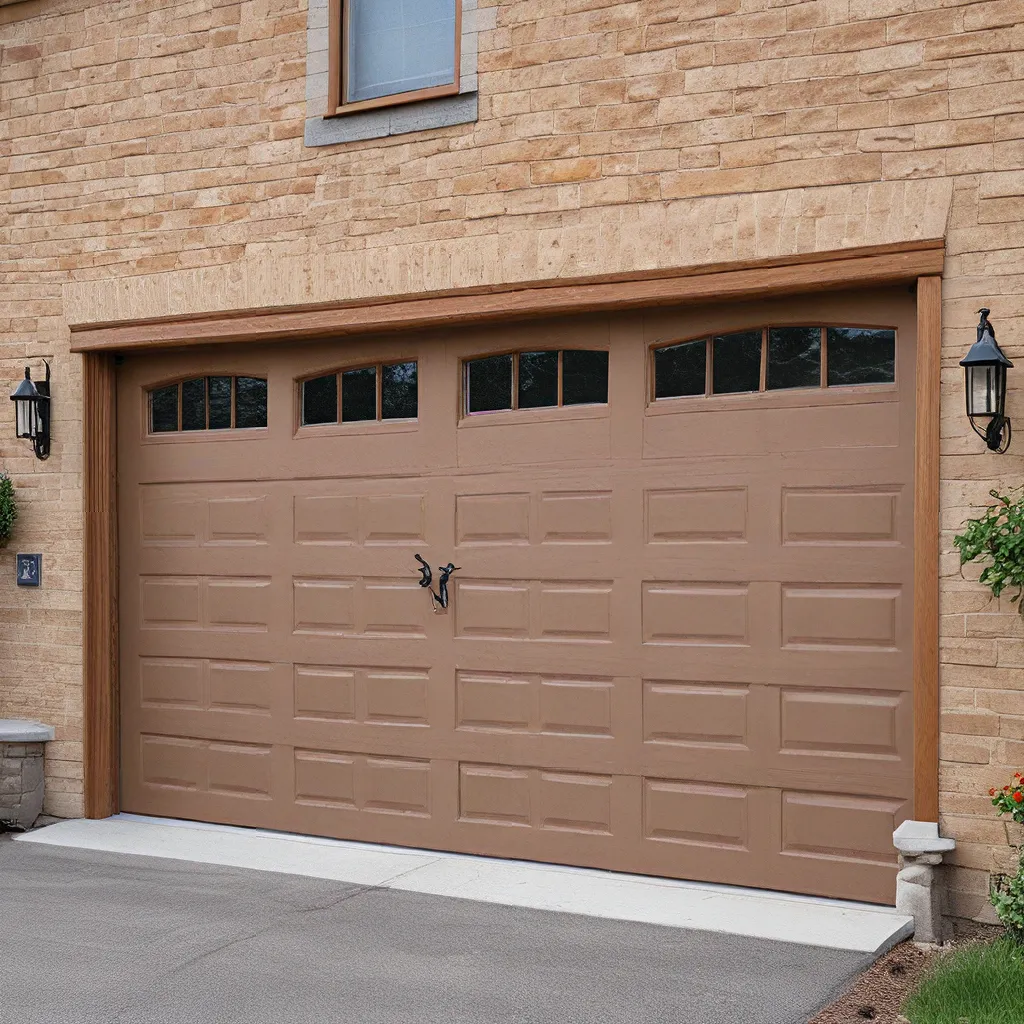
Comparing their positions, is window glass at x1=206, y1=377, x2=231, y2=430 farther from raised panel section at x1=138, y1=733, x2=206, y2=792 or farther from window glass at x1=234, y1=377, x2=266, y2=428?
raised panel section at x1=138, y1=733, x2=206, y2=792

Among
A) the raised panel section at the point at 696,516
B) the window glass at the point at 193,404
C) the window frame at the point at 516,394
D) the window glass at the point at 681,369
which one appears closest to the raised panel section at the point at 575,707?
the raised panel section at the point at 696,516

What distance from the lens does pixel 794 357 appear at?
601 centimetres

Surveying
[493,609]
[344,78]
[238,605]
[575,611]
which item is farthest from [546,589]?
[344,78]

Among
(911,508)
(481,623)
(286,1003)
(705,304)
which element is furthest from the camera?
(481,623)

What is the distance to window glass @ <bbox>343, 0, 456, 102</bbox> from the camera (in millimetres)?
6730

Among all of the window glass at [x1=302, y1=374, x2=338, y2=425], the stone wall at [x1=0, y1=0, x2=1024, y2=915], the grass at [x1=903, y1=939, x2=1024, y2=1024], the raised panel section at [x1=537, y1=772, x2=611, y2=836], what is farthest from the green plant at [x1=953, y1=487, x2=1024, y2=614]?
the window glass at [x1=302, y1=374, x2=338, y2=425]

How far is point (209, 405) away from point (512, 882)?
3263mm

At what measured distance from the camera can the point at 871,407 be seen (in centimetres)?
582

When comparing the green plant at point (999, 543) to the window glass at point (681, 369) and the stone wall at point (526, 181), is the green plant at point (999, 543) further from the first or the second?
the window glass at point (681, 369)

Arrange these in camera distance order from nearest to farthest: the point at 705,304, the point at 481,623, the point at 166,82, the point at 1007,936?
the point at 1007,936 < the point at 705,304 < the point at 481,623 < the point at 166,82

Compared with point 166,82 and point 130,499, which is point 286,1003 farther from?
point 166,82

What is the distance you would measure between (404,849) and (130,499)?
8.77 feet

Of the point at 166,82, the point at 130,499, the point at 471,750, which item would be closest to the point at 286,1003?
the point at 471,750

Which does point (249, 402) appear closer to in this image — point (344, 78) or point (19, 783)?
point (344, 78)
